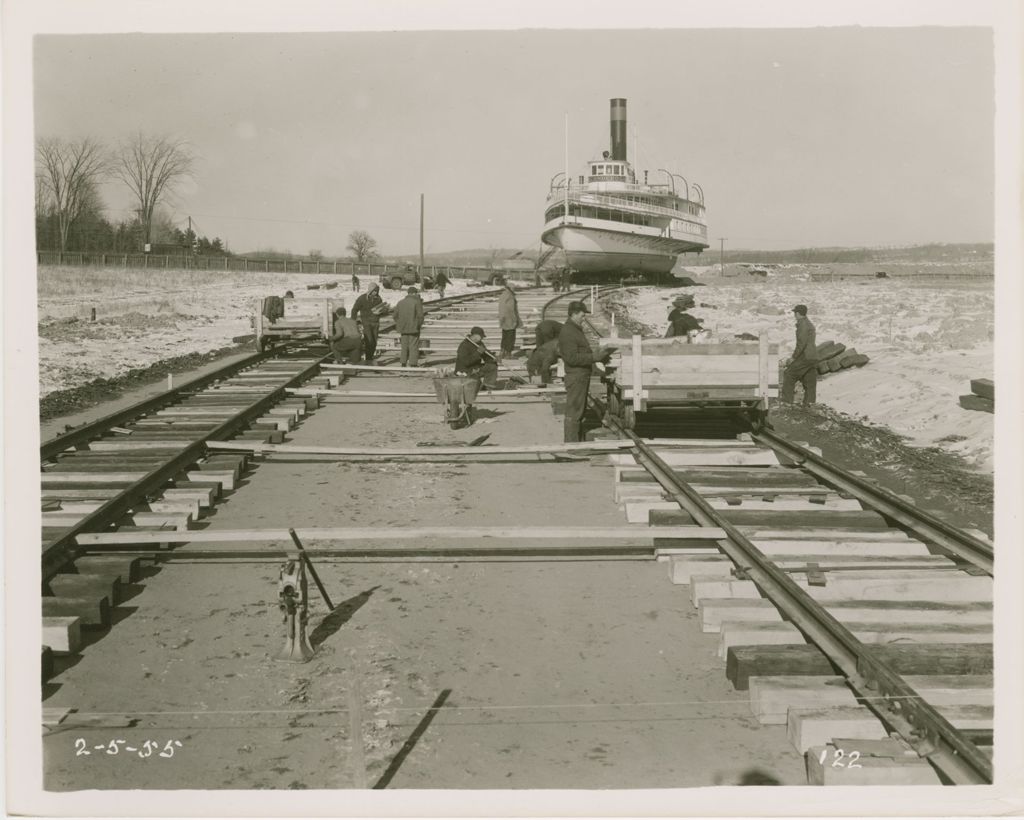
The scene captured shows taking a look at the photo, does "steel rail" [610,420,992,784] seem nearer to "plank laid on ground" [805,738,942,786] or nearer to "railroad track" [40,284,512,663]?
"plank laid on ground" [805,738,942,786]

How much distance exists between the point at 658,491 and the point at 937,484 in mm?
3318

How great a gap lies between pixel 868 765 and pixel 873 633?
1.51 metres

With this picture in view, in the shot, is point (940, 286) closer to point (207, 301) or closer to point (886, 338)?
point (886, 338)

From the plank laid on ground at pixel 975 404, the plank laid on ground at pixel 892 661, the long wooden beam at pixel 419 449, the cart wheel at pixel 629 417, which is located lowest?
the plank laid on ground at pixel 892 661

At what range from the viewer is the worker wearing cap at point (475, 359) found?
1319 centimetres

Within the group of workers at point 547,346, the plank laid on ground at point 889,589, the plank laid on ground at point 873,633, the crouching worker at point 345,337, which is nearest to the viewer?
the plank laid on ground at point 873,633

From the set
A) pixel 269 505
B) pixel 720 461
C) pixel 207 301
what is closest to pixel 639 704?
pixel 269 505

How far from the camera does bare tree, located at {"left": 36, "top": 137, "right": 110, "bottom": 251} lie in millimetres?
8494

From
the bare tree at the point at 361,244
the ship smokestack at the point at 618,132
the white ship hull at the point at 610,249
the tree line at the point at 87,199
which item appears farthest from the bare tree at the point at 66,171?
the bare tree at the point at 361,244

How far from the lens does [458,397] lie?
12.6 metres

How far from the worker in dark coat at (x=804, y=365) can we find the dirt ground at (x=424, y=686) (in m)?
8.82

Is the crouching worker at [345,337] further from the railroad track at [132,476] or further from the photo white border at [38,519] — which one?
the photo white border at [38,519]

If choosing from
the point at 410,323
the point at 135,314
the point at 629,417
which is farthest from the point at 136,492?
the point at 135,314

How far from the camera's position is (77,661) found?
5562 millimetres
